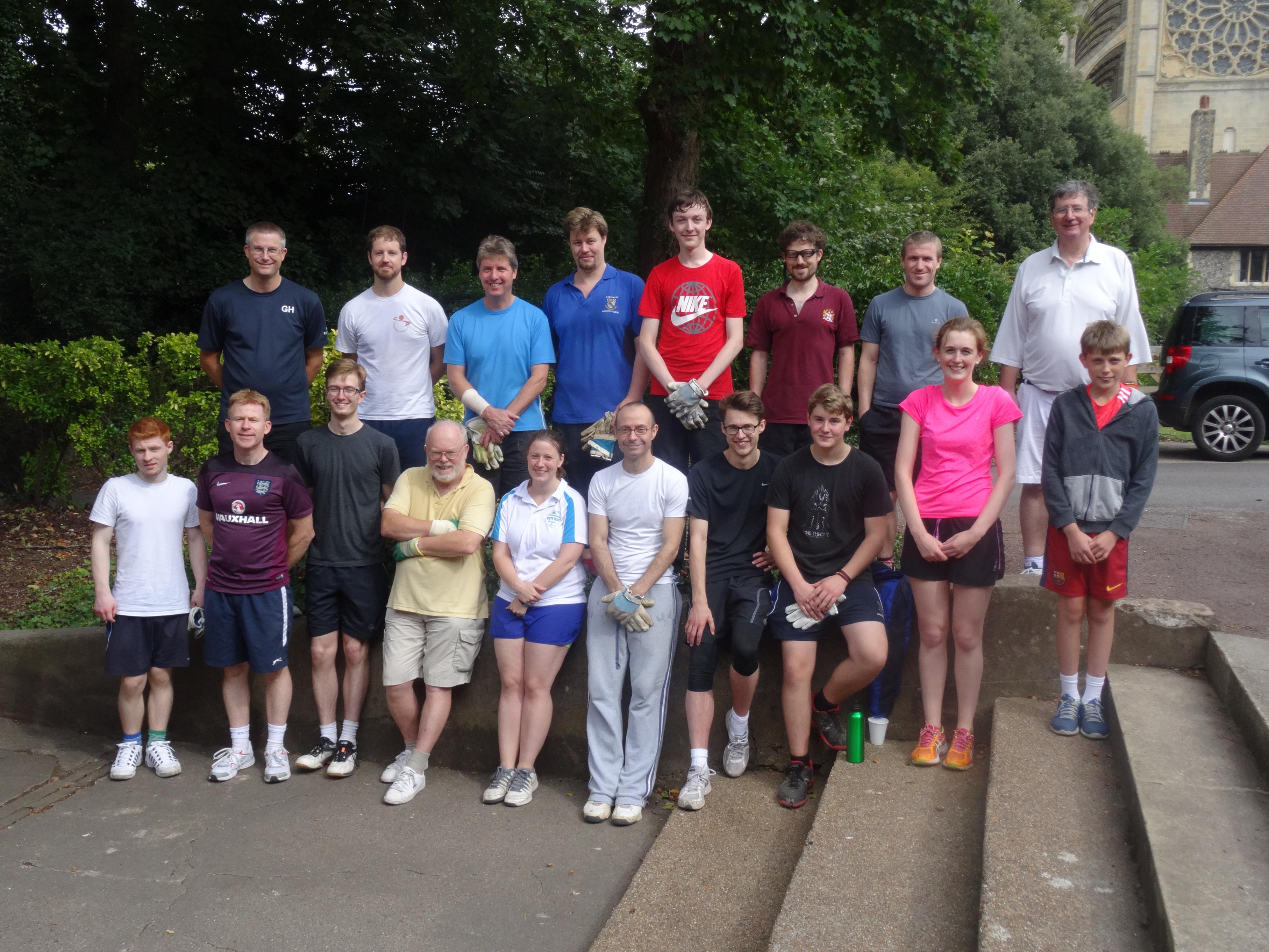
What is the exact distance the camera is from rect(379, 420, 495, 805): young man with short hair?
5121 millimetres

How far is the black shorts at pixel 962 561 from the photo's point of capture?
462cm

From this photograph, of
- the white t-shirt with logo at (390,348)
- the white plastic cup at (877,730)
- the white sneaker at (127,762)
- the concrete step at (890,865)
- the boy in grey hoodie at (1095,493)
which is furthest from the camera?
the white t-shirt with logo at (390,348)

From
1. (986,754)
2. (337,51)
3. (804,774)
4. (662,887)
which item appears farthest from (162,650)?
(337,51)

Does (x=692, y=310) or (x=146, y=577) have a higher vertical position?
(x=692, y=310)

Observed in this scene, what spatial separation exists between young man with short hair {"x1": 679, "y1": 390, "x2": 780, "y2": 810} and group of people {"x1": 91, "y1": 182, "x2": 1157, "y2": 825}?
0.01 meters

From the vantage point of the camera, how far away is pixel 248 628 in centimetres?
520

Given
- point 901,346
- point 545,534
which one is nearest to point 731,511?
point 545,534

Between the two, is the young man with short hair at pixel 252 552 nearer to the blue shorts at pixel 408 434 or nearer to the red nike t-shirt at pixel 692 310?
the blue shorts at pixel 408 434

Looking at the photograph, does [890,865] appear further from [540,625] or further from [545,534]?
[545,534]

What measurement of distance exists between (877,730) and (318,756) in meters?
2.69

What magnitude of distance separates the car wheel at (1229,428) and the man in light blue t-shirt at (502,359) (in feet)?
32.4

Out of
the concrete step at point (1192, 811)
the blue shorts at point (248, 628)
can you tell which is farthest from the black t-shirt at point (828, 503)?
the blue shorts at point (248, 628)

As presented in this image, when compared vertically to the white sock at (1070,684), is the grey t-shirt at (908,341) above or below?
above

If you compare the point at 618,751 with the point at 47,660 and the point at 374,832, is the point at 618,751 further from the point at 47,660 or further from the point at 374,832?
the point at 47,660
